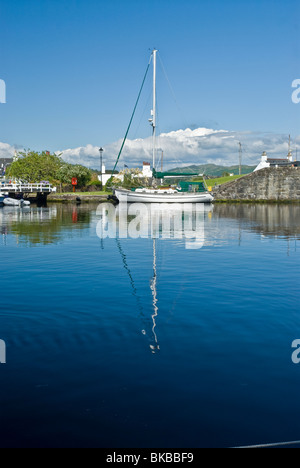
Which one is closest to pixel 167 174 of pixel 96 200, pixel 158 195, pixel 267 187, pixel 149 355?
pixel 158 195

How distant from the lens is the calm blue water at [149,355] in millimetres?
6207

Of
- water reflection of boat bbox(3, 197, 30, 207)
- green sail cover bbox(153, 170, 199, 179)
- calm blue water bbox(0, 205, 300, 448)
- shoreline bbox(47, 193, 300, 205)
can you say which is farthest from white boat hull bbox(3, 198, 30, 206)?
calm blue water bbox(0, 205, 300, 448)

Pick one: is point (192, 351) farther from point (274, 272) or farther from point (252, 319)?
point (274, 272)

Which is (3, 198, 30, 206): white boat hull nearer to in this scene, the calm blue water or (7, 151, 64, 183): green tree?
(7, 151, 64, 183): green tree

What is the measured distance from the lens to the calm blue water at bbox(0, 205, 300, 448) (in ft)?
20.4

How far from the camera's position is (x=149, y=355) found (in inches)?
350

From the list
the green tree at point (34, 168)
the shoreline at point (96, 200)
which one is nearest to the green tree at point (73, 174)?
the green tree at point (34, 168)

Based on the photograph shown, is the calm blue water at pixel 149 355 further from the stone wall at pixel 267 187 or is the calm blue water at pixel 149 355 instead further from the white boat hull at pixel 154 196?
the stone wall at pixel 267 187

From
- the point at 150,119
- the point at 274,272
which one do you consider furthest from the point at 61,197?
the point at 274,272

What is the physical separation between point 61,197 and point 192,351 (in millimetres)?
87698

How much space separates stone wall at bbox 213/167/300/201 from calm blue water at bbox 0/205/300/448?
82525mm

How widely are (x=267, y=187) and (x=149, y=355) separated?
95.7 meters

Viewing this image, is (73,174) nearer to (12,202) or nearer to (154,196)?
(154,196)

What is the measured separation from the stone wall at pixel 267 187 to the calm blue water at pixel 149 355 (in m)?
82.5
